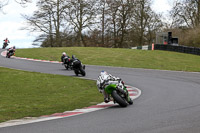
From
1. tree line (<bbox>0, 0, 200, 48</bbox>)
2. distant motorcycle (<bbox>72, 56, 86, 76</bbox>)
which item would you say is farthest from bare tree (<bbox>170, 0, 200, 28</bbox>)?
distant motorcycle (<bbox>72, 56, 86, 76</bbox>)

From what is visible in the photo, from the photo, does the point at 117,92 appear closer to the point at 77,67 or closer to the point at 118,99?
the point at 118,99

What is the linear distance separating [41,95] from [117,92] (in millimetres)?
3746

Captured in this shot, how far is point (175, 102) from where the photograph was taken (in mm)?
9953

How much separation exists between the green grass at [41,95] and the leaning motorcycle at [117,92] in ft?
3.30

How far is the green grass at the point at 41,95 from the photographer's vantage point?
8.70 m

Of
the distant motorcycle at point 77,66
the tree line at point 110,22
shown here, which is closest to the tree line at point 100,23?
the tree line at point 110,22

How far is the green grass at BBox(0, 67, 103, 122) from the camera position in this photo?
8.70 metres

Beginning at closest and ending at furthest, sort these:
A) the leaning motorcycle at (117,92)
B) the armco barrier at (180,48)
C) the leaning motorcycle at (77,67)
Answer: the leaning motorcycle at (117,92), the leaning motorcycle at (77,67), the armco barrier at (180,48)

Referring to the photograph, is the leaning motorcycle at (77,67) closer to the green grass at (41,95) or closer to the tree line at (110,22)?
the green grass at (41,95)

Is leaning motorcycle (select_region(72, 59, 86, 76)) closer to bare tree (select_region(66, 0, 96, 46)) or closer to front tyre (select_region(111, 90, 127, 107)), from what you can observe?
front tyre (select_region(111, 90, 127, 107))

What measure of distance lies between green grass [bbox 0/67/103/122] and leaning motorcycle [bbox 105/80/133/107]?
1.00m

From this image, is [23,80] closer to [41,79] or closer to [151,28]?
[41,79]

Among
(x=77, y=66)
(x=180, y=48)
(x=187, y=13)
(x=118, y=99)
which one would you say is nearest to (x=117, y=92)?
(x=118, y=99)

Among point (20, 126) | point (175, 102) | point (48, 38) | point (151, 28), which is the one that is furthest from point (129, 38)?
point (20, 126)
